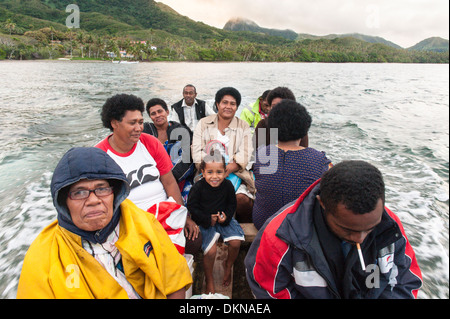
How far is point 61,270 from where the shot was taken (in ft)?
4.20

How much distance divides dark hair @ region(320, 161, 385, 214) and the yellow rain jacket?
1083 mm

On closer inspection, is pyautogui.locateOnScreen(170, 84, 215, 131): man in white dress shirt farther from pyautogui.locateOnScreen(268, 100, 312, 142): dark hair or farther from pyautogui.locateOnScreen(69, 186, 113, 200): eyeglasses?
pyautogui.locateOnScreen(69, 186, 113, 200): eyeglasses

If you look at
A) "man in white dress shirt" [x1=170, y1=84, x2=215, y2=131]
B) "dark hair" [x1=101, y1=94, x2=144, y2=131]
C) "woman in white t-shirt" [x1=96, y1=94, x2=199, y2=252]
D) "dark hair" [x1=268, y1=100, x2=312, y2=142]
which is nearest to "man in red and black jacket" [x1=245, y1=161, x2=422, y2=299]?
"dark hair" [x1=268, y1=100, x2=312, y2=142]

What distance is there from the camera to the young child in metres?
2.41

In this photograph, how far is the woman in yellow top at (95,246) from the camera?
128 cm

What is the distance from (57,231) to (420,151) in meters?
8.86

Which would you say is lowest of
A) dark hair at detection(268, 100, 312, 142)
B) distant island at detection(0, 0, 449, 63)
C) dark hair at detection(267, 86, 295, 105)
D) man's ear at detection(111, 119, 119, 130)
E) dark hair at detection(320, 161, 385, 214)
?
dark hair at detection(320, 161, 385, 214)

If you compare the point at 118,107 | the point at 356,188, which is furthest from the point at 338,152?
the point at 356,188

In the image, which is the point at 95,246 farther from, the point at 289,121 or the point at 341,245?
the point at 289,121

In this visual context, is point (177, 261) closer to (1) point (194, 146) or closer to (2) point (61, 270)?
(2) point (61, 270)

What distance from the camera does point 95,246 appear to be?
147 centimetres

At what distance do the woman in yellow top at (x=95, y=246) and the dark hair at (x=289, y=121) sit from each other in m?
1.26

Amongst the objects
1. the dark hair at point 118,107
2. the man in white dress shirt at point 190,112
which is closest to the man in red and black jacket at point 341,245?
the dark hair at point 118,107
